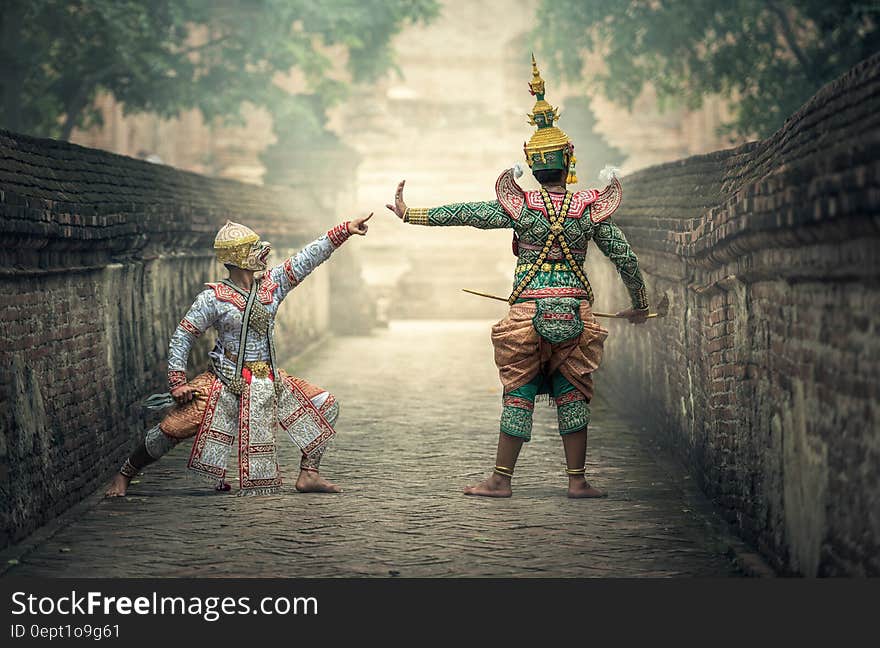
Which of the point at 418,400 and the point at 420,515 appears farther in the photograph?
the point at 418,400

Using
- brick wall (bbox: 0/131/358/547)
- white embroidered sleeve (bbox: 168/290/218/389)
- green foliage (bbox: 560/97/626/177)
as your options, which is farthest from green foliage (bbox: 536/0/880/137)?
white embroidered sleeve (bbox: 168/290/218/389)

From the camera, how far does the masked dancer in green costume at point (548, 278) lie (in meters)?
7.43

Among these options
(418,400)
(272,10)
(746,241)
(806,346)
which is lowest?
(418,400)

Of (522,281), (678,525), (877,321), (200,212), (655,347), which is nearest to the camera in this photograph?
(877,321)

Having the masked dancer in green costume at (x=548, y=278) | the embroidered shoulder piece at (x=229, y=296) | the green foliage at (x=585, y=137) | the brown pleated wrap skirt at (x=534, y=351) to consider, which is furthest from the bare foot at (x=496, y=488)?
the green foliage at (x=585, y=137)

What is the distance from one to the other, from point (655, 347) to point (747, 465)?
3956mm

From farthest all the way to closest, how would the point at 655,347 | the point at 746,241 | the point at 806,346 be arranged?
the point at 655,347 < the point at 746,241 < the point at 806,346

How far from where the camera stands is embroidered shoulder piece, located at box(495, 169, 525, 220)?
7426 mm

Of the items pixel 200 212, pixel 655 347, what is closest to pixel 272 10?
pixel 200 212

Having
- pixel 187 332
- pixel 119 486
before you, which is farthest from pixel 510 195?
pixel 119 486

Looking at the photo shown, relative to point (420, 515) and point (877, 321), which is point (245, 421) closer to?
point (420, 515)

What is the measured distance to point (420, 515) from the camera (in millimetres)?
7195

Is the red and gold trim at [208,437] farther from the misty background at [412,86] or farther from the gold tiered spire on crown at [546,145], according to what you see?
the misty background at [412,86]

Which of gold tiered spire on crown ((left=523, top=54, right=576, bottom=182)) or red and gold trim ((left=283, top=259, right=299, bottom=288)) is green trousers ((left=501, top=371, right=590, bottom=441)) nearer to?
gold tiered spire on crown ((left=523, top=54, right=576, bottom=182))
